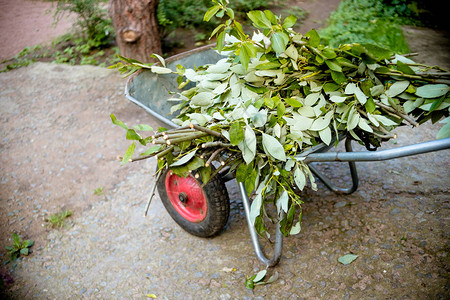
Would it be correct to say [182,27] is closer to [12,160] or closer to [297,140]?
[12,160]

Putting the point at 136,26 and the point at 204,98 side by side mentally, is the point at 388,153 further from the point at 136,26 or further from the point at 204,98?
the point at 136,26

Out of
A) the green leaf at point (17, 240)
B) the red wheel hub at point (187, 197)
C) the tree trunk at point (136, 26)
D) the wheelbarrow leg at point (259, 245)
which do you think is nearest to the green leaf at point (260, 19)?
the wheelbarrow leg at point (259, 245)

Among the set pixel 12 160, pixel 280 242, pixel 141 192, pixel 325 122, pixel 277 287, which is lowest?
pixel 12 160

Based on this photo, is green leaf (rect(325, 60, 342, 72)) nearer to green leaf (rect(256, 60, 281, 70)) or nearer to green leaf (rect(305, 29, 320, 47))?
green leaf (rect(305, 29, 320, 47))

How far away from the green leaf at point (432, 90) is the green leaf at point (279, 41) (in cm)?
62

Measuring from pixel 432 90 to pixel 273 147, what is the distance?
2.38 ft

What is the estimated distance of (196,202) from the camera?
211 centimetres

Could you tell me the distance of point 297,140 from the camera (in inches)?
61.7

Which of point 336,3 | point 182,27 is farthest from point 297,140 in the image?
point 336,3

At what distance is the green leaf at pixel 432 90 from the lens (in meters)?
1.45

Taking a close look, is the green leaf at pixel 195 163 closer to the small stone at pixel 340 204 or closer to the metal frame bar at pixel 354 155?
the metal frame bar at pixel 354 155

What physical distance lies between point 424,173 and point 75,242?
258cm

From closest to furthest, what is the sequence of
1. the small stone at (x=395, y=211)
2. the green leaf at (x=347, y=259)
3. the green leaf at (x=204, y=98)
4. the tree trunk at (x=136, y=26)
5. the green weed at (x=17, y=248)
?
the green leaf at (x=204, y=98)
the green leaf at (x=347, y=259)
the small stone at (x=395, y=211)
the green weed at (x=17, y=248)
the tree trunk at (x=136, y=26)

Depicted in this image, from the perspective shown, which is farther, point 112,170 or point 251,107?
point 112,170
